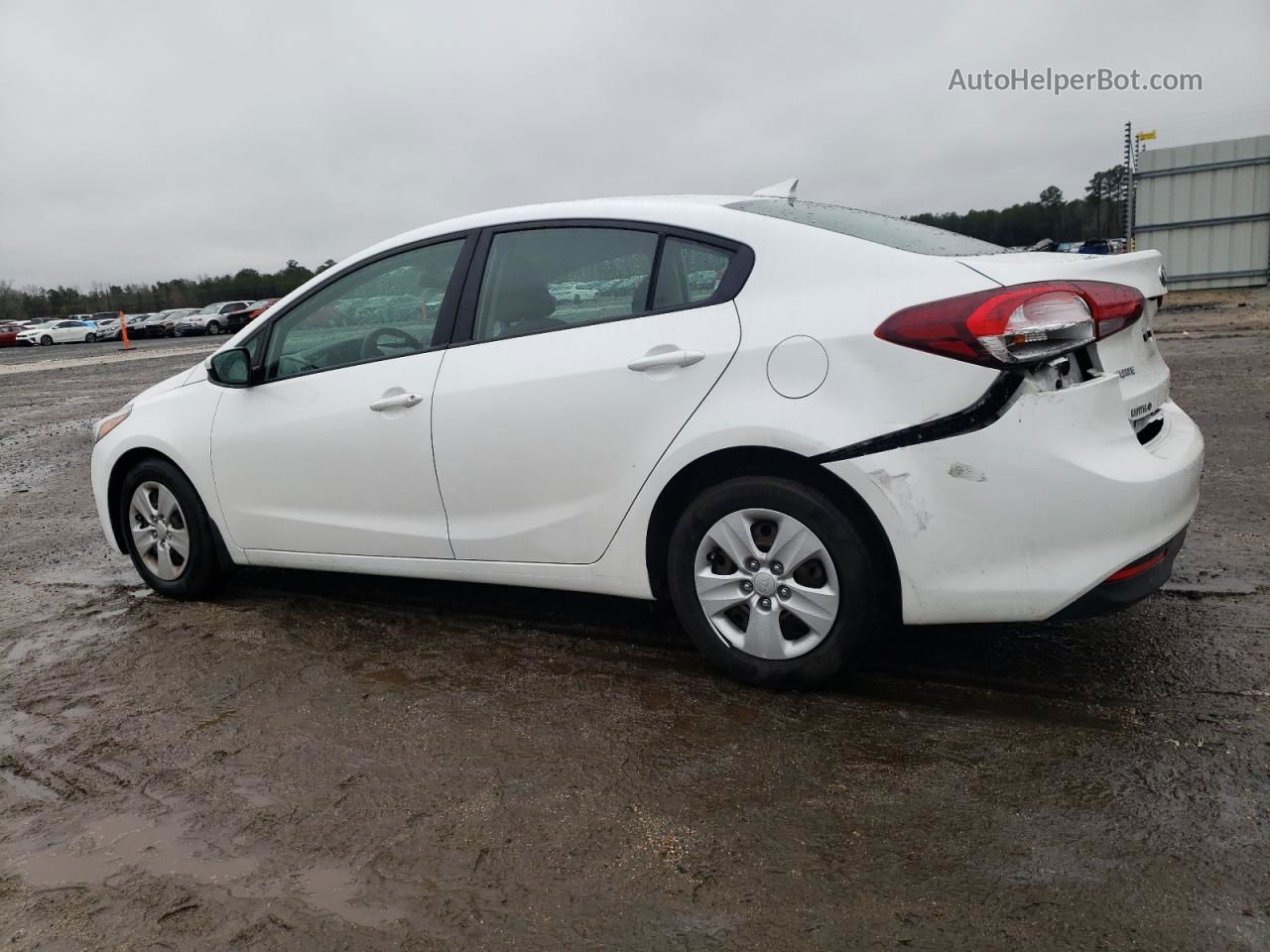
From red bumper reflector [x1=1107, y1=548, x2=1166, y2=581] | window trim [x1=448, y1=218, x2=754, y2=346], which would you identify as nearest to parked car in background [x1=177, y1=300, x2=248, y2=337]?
window trim [x1=448, y1=218, x2=754, y2=346]

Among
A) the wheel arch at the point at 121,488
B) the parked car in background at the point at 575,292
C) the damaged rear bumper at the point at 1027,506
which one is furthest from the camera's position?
the wheel arch at the point at 121,488

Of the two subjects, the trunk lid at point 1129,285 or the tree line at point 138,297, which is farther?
the tree line at point 138,297

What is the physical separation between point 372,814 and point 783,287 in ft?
6.29

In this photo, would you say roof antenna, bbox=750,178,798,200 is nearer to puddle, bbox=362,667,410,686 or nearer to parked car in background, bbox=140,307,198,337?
puddle, bbox=362,667,410,686

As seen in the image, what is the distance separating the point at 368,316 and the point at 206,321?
4992 centimetres

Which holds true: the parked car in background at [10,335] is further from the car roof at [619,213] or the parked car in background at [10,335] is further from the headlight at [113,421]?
the car roof at [619,213]

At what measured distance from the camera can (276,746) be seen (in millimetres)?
3240

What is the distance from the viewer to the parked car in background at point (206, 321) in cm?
4981

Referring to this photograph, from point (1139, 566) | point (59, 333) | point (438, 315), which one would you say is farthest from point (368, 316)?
point (59, 333)

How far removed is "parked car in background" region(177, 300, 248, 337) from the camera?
4981cm

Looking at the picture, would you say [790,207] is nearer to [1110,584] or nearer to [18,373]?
[1110,584]

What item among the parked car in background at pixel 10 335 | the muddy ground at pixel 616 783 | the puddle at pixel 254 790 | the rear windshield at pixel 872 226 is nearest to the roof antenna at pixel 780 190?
the rear windshield at pixel 872 226

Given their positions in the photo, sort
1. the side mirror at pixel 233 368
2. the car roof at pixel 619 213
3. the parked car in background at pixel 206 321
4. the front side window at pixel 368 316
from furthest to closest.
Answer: the parked car in background at pixel 206 321 → the side mirror at pixel 233 368 → the front side window at pixel 368 316 → the car roof at pixel 619 213

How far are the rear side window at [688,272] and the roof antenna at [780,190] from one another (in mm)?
635
